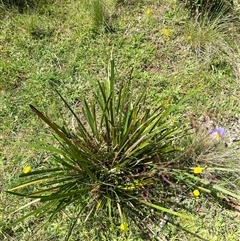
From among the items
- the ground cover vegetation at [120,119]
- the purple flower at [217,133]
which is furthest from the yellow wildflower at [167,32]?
the purple flower at [217,133]

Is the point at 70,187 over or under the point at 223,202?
over

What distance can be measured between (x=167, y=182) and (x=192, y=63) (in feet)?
3.20

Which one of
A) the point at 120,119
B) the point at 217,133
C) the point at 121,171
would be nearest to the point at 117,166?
the point at 121,171

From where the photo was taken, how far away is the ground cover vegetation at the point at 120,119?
1.96 m

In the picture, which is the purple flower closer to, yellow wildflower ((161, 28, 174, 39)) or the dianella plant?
the dianella plant

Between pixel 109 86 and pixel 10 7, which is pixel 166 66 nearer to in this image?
pixel 109 86

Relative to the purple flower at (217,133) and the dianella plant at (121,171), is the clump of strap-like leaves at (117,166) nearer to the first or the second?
the dianella plant at (121,171)

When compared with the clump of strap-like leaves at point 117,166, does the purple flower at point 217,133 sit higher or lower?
lower

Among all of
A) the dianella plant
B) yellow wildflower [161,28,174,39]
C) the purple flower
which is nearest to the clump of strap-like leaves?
the dianella plant

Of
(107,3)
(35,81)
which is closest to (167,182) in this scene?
(35,81)

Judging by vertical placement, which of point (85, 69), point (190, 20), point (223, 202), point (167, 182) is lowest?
point (223, 202)

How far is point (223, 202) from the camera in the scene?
223 cm

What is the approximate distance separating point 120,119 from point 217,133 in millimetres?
701

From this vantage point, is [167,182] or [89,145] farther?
[167,182]
